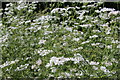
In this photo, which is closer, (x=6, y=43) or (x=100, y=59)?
(x=100, y=59)

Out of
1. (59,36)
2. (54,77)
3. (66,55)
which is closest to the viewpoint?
(54,77)

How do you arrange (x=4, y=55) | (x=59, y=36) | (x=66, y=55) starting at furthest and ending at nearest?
(x=59, y=36), (x=4, y=55), (x=66, y=55)

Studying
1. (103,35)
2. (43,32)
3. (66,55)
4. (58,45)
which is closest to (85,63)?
(66,55)

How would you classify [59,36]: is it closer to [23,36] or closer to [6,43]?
[23,36]

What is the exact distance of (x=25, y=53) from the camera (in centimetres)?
262

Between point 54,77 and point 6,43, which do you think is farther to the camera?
point 6,43

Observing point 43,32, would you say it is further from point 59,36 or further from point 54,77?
point 54,77

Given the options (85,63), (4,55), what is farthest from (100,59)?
(4,55)

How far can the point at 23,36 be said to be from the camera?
2.90m

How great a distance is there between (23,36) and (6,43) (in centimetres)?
23

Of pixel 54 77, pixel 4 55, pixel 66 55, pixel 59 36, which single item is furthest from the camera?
pixel 59 36

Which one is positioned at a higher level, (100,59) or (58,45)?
(58,45)

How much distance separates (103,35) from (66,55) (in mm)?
614

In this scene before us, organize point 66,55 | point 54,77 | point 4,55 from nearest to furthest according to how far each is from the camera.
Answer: point 54,77
point 66,55
point 4,55
